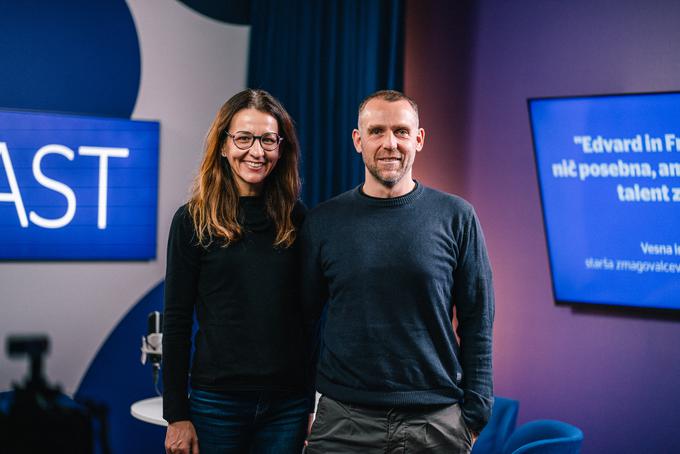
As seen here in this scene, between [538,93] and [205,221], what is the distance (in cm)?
209

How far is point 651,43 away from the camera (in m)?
3.17

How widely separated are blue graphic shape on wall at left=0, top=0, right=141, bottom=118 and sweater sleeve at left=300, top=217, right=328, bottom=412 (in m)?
1.91

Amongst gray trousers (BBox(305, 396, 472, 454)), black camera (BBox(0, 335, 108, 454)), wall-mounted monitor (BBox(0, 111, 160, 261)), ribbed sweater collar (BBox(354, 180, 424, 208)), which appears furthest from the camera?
wall-mounted monitor (BBox(0, 111, 160, 261))

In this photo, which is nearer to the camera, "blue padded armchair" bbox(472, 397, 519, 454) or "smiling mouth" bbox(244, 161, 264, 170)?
"smiling mouth" bbox(244, 161, 264, 170)

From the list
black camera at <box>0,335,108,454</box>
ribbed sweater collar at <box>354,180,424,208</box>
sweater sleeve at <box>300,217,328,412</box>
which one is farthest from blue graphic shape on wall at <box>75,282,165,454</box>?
black camera at <box>0,335,108,454</box>

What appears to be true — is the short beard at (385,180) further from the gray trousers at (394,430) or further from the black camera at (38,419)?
the black camera at (38,419)

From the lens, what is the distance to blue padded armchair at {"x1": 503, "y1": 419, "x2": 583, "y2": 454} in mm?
2426

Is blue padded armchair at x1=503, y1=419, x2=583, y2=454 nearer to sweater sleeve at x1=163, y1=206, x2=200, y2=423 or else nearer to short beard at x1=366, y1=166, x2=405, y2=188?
short beard at x1=366, y1=166, x2=405, y2=188

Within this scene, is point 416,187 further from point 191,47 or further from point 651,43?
point 191,47

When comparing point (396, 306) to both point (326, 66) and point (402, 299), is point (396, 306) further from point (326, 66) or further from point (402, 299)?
point (326, 66)

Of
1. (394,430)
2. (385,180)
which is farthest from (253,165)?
(394,430)

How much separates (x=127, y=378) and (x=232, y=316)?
1.93 m

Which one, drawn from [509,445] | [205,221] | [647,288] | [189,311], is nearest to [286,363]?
[189,311]

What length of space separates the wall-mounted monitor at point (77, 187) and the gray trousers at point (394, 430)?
1.97 m
